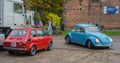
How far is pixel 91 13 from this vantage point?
161ft

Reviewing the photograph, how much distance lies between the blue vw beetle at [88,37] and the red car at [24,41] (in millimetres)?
3801

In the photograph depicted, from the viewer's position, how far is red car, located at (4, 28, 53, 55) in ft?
56.6

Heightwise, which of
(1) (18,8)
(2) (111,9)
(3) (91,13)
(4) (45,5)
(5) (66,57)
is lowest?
(5) (66,57)

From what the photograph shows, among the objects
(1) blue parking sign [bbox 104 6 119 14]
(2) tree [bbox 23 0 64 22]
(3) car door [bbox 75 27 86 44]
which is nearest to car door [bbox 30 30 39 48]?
(3) car door [bbox 75 27 86 44]

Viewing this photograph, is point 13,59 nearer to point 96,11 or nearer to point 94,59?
point 94,59

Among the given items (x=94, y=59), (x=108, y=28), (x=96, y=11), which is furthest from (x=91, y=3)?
(x=94, y=59)

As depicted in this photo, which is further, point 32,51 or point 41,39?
point 41,39

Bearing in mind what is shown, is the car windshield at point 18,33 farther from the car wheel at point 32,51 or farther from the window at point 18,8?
the window at point 18,8

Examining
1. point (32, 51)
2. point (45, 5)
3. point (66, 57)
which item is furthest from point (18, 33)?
point (45, 5)

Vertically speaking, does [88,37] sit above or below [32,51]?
above

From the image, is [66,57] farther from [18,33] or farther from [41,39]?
[18,33]

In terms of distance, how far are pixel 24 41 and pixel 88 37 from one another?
5.66 m

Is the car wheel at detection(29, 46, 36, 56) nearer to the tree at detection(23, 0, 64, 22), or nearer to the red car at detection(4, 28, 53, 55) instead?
the red car at detection(4, 28, 53, 55)

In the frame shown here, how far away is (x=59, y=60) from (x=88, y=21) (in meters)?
33.4
